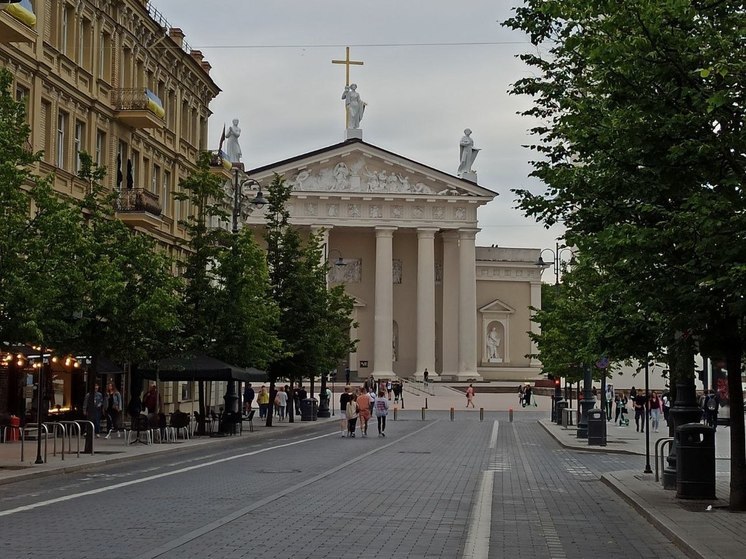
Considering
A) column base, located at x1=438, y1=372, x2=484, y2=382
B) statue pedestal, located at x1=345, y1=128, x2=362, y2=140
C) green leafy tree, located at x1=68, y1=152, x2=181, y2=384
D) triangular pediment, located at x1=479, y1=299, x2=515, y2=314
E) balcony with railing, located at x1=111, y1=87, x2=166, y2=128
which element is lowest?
column base, located at x1=438, y1=372, x2=484, y2=382

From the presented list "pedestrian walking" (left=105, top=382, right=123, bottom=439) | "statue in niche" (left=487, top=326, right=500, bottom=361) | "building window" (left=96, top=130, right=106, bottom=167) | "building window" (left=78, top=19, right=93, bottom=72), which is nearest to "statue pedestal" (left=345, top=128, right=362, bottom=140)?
"statue in niche" (left=487, top=326, right=500, bottom=361)

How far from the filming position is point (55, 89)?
1442 inches

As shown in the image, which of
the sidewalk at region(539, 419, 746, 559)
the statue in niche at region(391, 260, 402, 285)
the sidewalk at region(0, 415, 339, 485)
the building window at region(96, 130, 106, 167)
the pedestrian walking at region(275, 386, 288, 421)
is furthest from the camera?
the statue in niche at region(391, 260, 402, 285)

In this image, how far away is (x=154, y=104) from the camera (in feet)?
143

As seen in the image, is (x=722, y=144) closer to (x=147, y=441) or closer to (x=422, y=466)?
(x=422, y=466)

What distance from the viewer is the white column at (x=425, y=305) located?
333 ft

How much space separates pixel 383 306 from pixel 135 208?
194 feet

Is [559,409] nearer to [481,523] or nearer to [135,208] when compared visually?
[135,208]

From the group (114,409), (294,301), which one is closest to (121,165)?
(114,409)

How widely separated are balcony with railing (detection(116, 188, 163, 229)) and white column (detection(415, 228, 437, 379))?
195 feet

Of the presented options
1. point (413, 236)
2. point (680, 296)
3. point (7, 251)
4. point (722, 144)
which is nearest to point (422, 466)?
point (7, 251)

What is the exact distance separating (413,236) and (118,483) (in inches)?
3367

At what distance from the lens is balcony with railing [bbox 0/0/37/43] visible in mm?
30061

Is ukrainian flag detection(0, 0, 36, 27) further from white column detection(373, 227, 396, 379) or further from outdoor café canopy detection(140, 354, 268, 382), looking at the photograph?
white column detection(373, 227, 396, 379)
